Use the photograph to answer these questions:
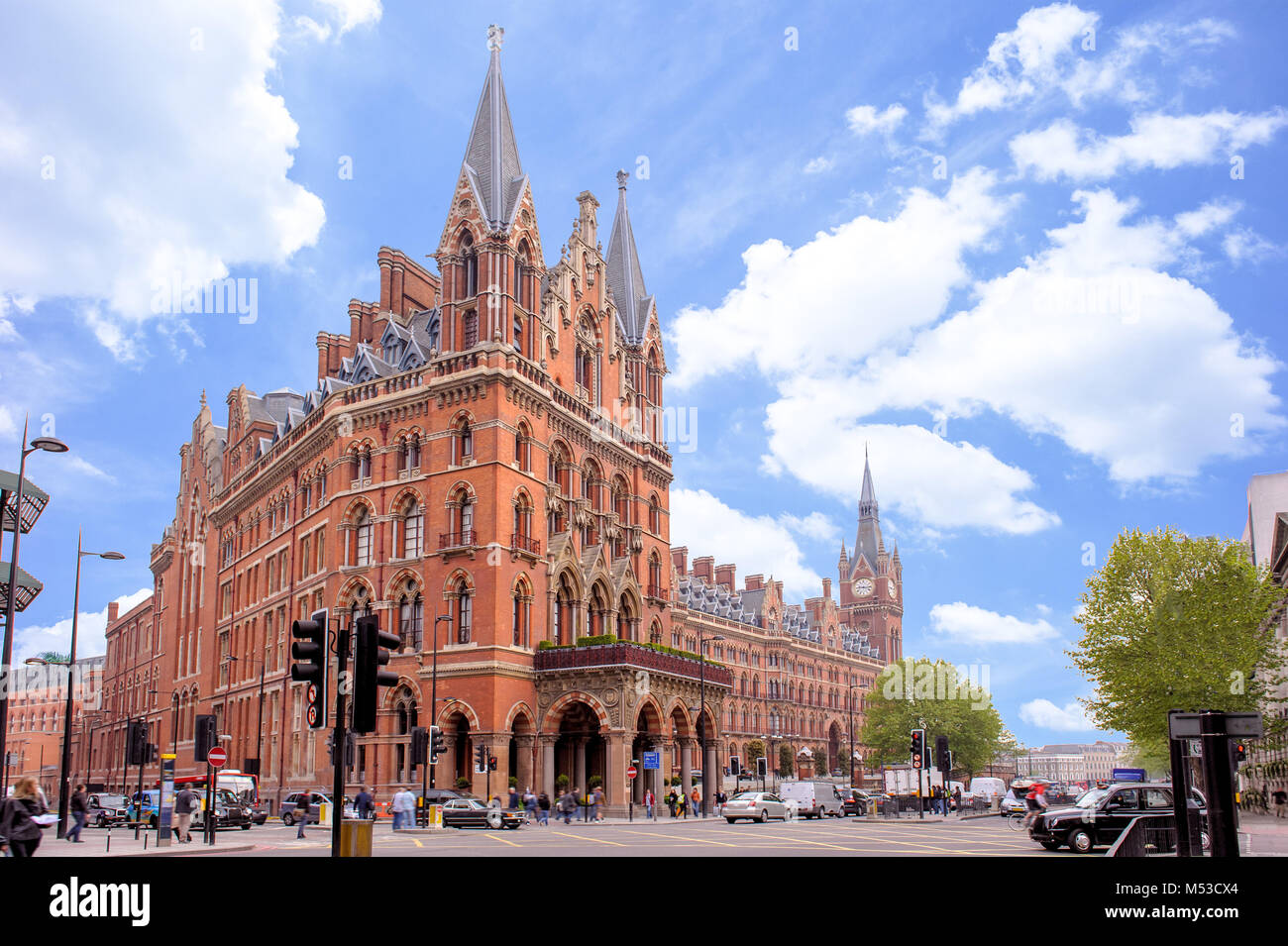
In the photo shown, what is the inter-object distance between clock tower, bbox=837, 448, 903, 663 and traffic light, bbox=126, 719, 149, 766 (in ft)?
432

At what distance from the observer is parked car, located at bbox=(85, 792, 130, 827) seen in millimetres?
55125

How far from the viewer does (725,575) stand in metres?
131

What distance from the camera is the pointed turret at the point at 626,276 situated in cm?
6725

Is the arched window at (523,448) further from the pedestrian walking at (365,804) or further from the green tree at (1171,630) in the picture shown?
the green tree at (1171,630)

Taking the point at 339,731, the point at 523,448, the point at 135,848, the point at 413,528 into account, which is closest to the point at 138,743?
the point at 135,848

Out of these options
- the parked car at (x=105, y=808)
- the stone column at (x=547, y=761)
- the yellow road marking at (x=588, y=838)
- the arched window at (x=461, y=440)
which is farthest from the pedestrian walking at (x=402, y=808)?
the parked car at (x=105, y=808)

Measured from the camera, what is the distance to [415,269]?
67062mm

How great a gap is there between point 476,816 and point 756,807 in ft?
44.0

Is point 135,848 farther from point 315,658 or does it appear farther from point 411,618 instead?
point 411,618

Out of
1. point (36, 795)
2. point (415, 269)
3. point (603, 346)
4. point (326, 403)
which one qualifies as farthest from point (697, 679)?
point (36, 795)

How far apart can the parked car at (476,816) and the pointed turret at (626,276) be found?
110 ft

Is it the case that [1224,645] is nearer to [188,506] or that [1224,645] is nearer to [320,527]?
[320,527]
